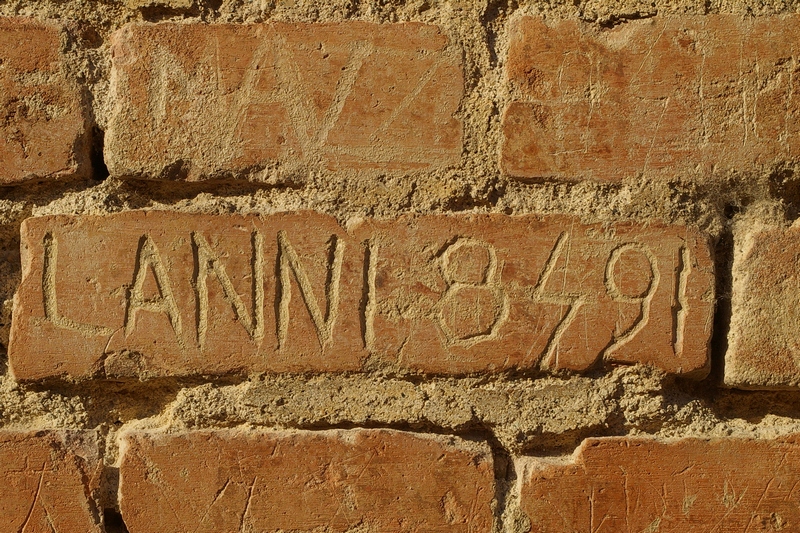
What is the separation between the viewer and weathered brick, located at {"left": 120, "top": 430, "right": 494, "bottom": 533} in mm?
1006

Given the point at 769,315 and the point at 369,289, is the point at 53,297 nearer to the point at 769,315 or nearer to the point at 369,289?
the point at 369,289

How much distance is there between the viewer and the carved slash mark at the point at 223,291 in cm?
101

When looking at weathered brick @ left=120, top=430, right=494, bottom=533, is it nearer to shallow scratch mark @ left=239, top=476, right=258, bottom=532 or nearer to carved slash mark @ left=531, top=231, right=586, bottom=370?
shallow scratch mark @ left=239, top=476, right=258, bottom=532

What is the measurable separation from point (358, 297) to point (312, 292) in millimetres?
57

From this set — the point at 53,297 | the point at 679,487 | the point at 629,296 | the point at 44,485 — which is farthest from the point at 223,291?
the point at 679,487

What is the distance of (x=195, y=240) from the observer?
101 cm

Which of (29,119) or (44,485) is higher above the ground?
(29,119)

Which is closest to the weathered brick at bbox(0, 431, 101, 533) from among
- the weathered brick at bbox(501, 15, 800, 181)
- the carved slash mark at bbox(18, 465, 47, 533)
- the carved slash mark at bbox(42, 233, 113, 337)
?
the carved slash mark at bbox(18, 465, 47, 533)

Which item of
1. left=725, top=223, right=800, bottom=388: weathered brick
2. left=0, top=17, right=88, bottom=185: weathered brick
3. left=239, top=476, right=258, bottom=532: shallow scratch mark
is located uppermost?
left=0, top=17, right=88, bottom=185: weathered brick

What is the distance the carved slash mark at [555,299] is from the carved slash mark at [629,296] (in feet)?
0.13

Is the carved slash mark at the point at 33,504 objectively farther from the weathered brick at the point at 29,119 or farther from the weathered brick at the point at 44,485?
the weathered brick at the point at 29,119

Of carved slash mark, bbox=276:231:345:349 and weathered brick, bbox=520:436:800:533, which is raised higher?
Answer: carved slash mark, bbox=276:231:345:349

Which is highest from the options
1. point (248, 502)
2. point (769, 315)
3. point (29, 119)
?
point (29, 119)

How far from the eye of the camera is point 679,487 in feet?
3.29
